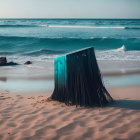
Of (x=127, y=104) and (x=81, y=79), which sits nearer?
(x=81, y=79)

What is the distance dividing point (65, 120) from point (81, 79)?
0.98 m

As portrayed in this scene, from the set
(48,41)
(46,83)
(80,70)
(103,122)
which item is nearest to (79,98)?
(80,70)

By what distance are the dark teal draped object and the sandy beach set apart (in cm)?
21

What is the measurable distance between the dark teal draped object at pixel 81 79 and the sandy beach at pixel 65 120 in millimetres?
215

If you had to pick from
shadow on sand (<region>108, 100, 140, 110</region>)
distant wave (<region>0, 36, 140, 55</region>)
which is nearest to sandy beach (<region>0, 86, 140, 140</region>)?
shadow on sand (<region>108, 100, 140, 110</region>)

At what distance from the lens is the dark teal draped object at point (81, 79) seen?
4.62 meters

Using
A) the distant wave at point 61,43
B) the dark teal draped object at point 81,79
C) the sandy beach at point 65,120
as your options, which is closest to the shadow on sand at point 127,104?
the sandy beach at point 65,120

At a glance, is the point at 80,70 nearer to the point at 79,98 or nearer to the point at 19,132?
the point at 79,98

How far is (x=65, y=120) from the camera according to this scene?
395 cm

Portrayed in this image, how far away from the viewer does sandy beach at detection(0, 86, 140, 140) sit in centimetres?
339

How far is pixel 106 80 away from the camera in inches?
291

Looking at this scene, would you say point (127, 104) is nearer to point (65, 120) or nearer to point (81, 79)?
point (81, 79)

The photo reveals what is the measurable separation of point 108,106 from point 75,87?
0.74 metres

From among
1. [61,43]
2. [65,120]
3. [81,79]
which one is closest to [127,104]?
[81,79]
